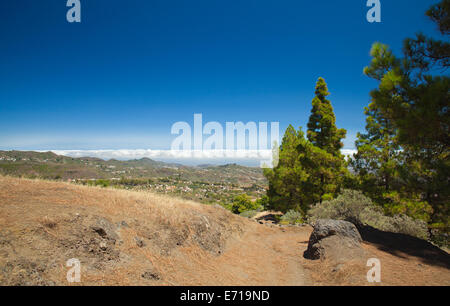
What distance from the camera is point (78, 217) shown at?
6148mm

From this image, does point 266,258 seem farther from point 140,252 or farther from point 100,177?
point 100,177

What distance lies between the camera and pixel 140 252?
639cm

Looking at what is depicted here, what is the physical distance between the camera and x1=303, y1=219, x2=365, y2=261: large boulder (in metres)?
7.28

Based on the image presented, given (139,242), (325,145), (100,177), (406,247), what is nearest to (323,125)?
(325,145)

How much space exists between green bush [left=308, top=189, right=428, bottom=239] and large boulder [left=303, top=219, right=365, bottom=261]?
3652 mm

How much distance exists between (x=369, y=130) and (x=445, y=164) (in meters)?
8.14

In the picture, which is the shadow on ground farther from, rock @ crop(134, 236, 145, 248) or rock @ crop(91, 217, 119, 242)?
rock @ crop(91, 217, 119, 242)

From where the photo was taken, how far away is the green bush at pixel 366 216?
10.9 meters

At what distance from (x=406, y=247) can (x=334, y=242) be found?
336 cm

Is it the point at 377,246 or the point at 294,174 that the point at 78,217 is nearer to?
the point at 377,246

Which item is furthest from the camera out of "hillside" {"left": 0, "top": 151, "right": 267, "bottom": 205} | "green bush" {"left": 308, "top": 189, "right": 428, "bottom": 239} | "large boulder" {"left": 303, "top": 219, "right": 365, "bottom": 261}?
"hillside" {"left": 0, "top": 151, "right": 267, "bottom": 205}

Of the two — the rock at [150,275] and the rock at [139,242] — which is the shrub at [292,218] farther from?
the rock at [150,275]

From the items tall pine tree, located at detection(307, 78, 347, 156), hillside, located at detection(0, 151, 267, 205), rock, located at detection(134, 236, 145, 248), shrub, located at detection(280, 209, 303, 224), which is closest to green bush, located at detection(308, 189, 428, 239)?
shrub, located at detection(280, 209, 303, 224)
